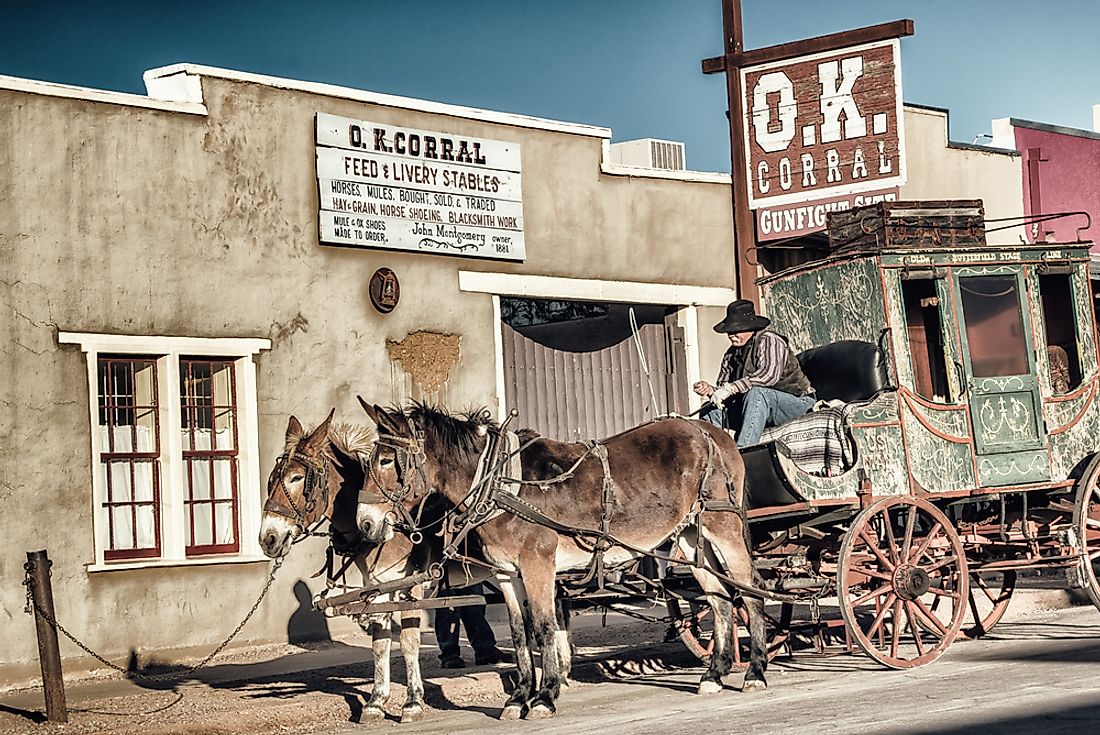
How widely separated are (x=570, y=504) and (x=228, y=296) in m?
6.08

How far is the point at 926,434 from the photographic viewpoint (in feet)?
39.3

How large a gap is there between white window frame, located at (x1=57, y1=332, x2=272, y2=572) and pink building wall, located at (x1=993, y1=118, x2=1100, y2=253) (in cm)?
1344

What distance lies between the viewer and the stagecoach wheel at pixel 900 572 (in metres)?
11.4

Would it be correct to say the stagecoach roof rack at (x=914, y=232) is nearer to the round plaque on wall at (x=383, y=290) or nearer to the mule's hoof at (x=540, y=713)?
the mule's hoof at (x=540, y=713)

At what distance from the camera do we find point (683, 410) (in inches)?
778

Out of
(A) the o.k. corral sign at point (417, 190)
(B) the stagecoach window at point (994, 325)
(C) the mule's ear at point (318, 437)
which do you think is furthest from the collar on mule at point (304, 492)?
(A) the o.k. corral sign at point (417, 190)

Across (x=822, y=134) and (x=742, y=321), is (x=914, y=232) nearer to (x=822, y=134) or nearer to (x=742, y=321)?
(x=742, y=321)

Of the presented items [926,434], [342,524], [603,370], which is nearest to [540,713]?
[342,524]

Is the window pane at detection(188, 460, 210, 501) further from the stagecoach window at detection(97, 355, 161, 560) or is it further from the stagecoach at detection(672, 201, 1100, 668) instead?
the stagecoach at detection(672, 201, 1100, 668)

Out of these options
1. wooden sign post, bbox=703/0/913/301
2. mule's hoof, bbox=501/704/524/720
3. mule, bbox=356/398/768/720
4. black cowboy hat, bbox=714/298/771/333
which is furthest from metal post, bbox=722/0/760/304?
mule's hoof, bbox=501/704/524/720

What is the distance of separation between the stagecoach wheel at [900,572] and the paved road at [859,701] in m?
0.27

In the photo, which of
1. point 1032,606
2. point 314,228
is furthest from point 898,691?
point 314,228

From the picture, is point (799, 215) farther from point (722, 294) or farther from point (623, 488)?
point (623, 488)

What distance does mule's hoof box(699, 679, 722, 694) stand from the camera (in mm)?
10844
